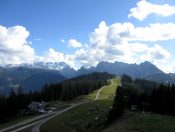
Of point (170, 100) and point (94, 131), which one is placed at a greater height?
point (170, 100)

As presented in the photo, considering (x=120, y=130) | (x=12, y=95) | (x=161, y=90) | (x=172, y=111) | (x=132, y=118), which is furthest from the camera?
(x=12, y=95)

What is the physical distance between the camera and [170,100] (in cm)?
10188

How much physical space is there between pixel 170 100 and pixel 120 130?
43.7m

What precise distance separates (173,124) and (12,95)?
447ft

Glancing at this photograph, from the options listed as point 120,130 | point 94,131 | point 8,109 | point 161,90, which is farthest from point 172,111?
point 8,109

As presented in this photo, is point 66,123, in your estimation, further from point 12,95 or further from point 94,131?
point 12,95

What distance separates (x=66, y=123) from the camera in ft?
368

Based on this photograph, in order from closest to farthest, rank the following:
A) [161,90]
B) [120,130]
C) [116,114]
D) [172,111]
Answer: [120,130], [116,114], [172,111], [161,90]

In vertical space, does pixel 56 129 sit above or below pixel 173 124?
below

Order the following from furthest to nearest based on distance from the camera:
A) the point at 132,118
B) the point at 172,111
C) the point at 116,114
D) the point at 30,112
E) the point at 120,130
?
the point at 30,112
the point at 172,111
the point at 116,114
the point at 132,118
the point at 120,130

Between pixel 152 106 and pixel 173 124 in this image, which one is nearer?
pixel 173 124

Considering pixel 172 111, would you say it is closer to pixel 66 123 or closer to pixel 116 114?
pixel 116 114

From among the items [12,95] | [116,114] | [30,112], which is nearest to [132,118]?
[116,114]

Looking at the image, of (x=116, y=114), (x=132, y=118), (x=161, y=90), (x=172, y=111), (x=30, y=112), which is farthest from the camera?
(x=30, y=112)
